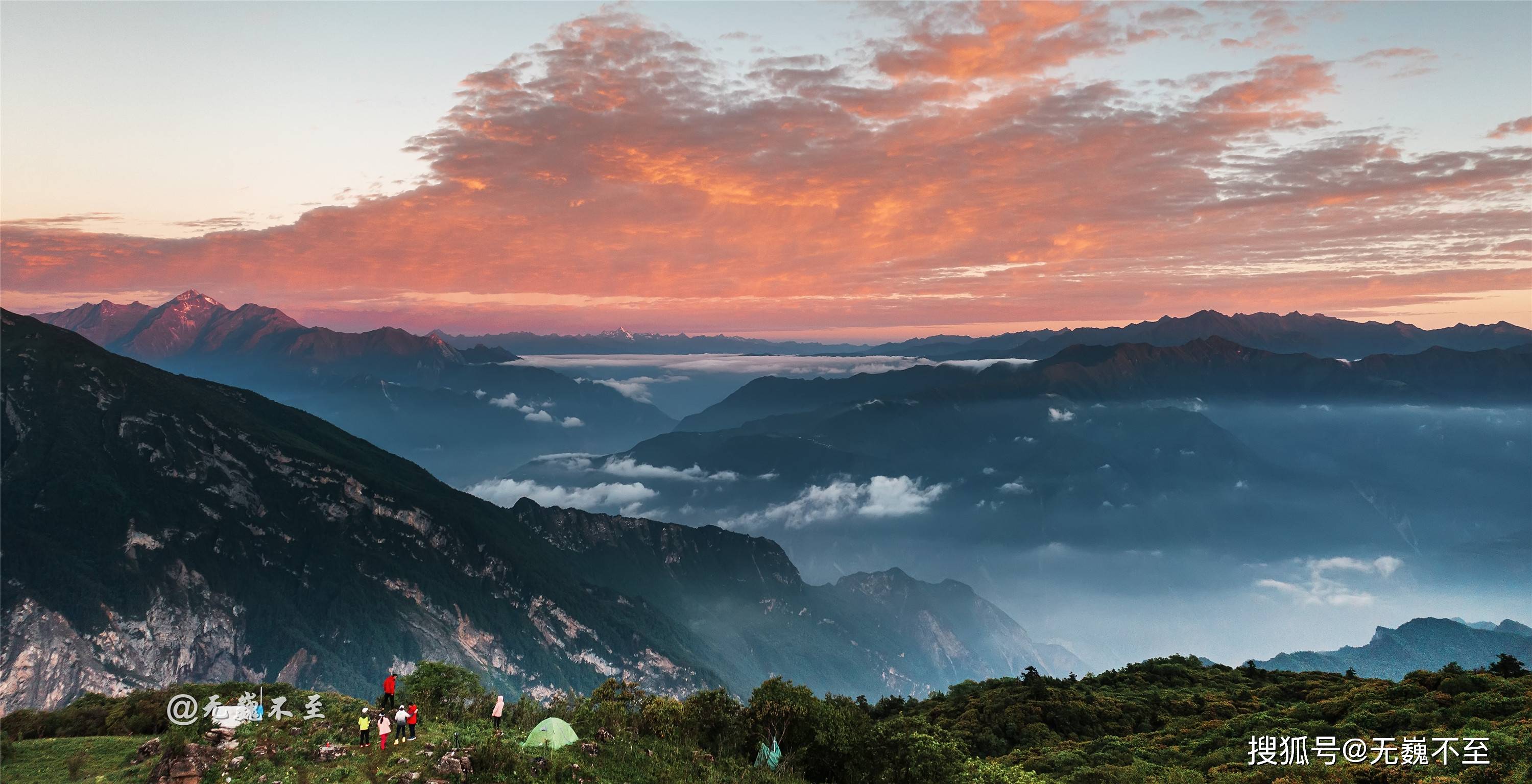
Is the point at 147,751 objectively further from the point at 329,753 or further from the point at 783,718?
the point at 783,718

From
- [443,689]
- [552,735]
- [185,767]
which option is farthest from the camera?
[443,689]

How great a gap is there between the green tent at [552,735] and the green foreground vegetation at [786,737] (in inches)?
50.0

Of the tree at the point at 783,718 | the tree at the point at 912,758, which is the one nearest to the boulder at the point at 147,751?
the tree at the point at 783,718

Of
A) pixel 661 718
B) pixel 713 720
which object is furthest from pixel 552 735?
pixel 713 720

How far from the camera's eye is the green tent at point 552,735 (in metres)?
55.8

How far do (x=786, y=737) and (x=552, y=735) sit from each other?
22.1 meters

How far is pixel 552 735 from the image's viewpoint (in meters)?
56.9

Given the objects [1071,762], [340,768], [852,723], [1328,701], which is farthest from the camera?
[1328,701]

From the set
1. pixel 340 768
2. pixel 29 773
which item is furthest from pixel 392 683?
pixel 29 773

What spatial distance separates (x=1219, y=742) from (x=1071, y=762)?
1768cm

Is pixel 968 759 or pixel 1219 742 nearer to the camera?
pixel 968 759

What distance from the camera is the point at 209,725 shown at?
185ft

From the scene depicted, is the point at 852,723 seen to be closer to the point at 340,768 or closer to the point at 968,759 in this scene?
the point at 968,759

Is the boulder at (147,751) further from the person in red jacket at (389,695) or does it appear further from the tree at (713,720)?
the tree at (713,720)
